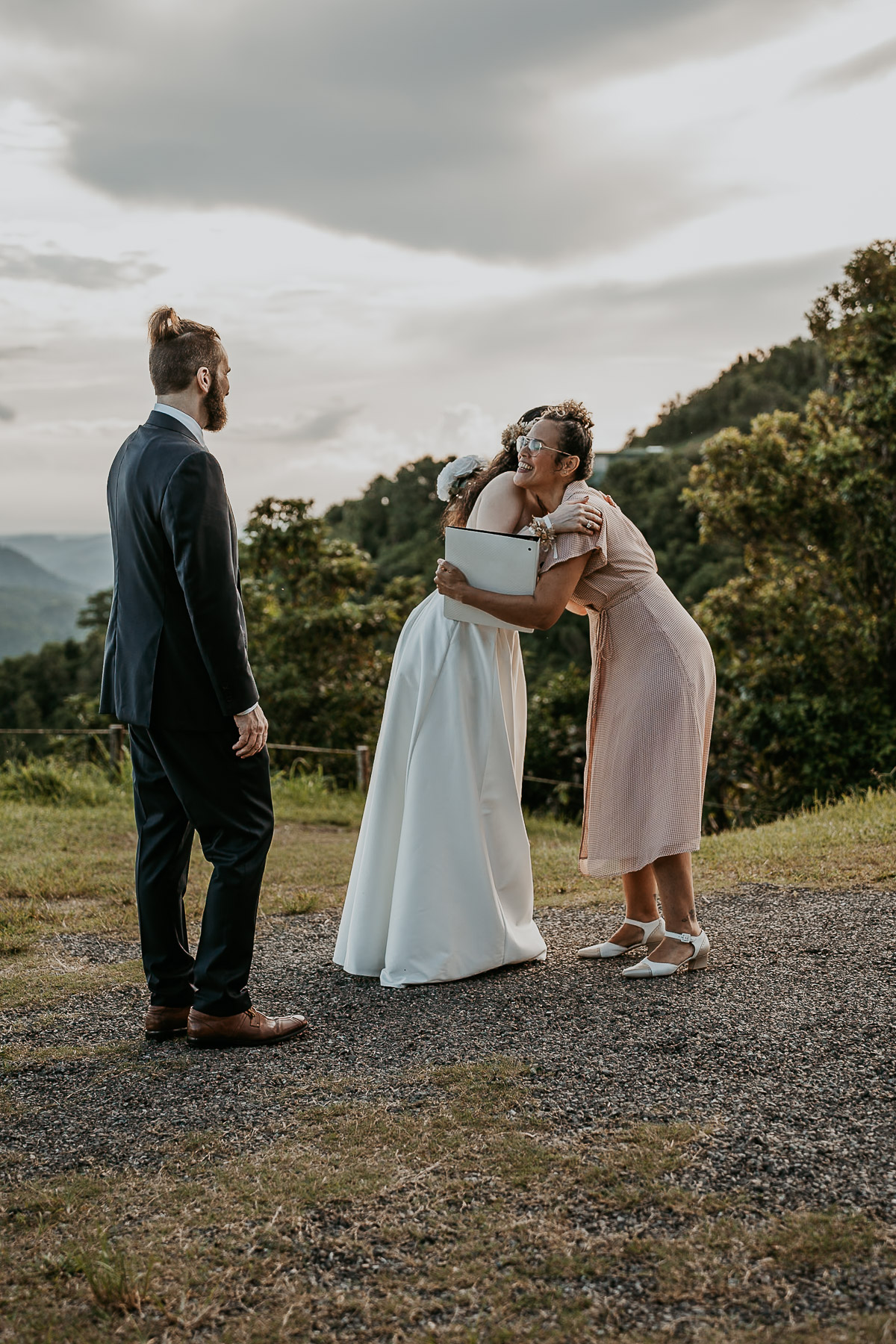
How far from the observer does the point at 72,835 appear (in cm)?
724

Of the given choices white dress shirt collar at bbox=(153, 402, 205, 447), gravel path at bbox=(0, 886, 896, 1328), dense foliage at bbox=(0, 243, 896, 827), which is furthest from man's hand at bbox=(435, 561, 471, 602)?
dense foliage at bbox=(0, 243, 896, 827)

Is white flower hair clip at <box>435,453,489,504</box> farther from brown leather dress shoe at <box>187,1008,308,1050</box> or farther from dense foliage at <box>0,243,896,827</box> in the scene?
dense foliage at <box>0,243,896,827</box>

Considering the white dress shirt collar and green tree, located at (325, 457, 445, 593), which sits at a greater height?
green tree, located at (325, 457, 445, 593)

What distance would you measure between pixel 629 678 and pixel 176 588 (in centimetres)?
162

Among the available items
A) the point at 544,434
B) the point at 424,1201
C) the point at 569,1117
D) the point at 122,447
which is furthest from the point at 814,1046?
the point at 122,447

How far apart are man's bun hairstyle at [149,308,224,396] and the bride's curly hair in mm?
1086

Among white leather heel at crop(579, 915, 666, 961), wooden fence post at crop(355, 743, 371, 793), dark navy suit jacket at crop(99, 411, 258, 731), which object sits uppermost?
dark navy suit jacket at crop(99, 411, 258, 731)

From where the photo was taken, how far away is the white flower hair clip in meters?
Answer: 4.23

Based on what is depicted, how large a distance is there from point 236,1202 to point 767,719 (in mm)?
9573

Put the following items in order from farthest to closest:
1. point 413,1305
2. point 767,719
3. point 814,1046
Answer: point 767,719 < point 814,1046 < point 413,1305

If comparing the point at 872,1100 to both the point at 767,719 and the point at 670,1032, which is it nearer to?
the point at 670,1032

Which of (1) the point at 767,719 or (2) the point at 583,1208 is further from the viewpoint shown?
(1) the point at 767,719

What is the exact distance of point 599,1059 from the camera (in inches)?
121

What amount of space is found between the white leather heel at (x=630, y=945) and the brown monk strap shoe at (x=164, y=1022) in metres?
1.48
